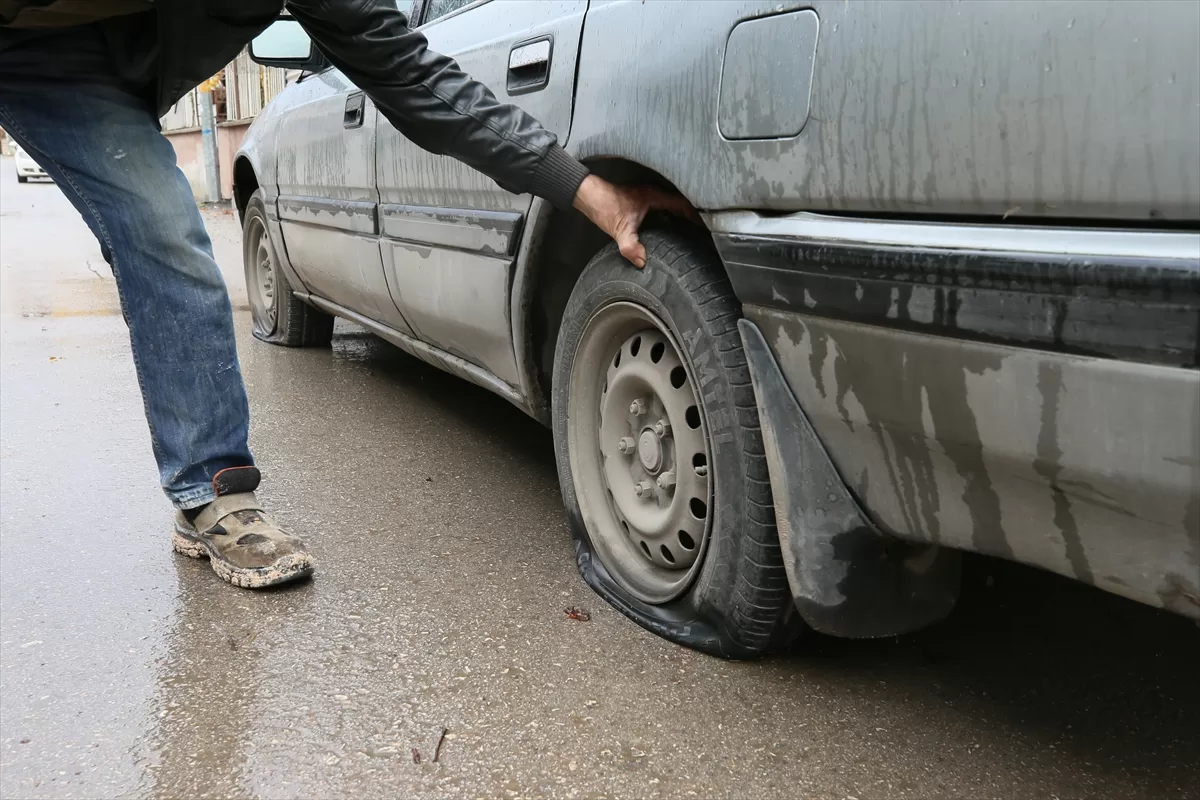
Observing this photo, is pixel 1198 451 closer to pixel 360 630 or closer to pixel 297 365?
pixel 360 630

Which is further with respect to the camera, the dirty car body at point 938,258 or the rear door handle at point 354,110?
the rear door handle at point 354,110

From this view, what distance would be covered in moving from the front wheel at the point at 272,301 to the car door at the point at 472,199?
1.86 meters

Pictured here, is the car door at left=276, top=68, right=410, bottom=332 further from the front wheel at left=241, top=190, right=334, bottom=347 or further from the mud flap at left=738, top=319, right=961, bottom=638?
the mud flap at left=738, top=319, right=961, bottom=638

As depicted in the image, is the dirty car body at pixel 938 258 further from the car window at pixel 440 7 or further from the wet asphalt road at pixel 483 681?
the car window at pixel 440 7

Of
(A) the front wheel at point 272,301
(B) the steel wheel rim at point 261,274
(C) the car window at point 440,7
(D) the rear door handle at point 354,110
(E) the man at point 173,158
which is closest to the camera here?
(E) the man at point 173,158

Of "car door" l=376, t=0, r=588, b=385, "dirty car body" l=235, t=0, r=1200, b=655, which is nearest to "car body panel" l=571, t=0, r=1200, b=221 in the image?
"dirty car body" l=235, t=0, r=1200, b=655

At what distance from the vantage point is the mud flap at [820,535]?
63.1 inches

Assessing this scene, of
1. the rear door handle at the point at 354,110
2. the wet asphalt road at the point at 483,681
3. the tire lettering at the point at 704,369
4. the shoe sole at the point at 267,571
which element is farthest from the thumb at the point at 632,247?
the rear door handle at the point at 354,110

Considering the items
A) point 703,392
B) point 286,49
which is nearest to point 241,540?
point 703,392

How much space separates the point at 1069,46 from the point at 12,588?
7.73 feet

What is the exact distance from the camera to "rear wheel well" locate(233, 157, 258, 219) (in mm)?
4930

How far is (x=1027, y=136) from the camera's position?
1194 millimetres

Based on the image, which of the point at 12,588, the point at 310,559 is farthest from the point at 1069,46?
the point at 12,588

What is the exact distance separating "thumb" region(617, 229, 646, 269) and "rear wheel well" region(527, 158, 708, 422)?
0.51 feet
